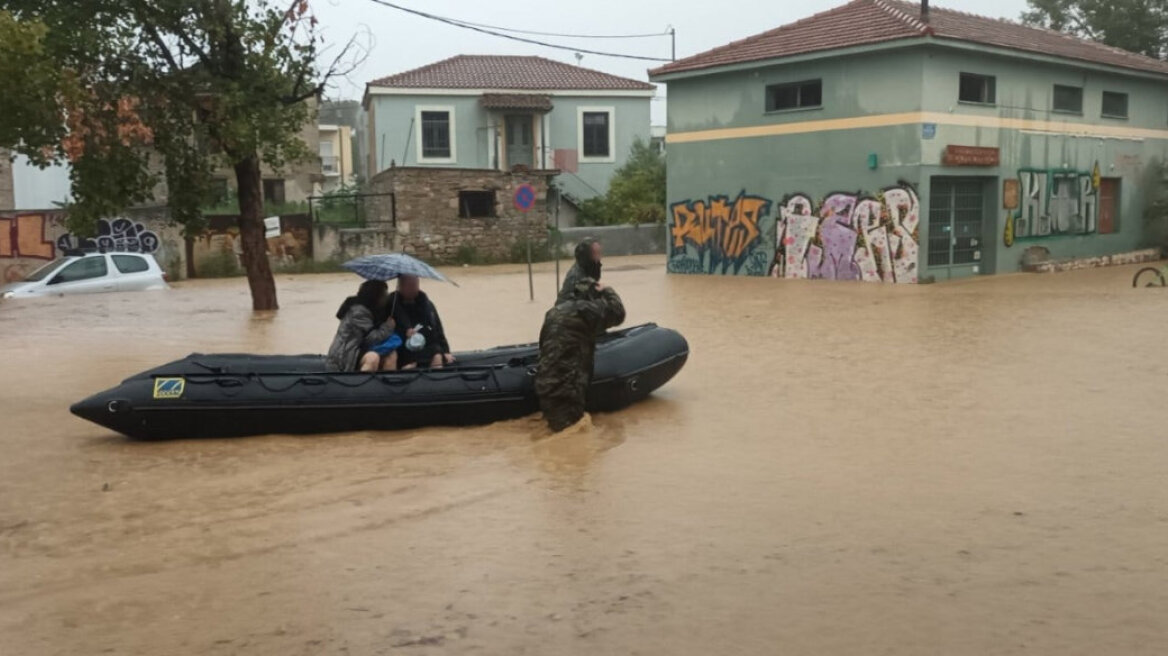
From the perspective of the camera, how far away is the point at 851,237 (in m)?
25.2

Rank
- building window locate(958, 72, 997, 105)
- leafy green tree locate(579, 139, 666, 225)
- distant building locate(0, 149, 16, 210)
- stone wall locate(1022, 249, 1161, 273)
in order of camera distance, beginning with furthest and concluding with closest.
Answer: leafy green tree locate(579, 139, 666, 225)
distant building locate(0, 149, 16, 210)
stone wall locate(1022, 249, 1161, 273)
building window locate(958, 72, 997, 105)

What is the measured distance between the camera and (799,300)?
21266mm

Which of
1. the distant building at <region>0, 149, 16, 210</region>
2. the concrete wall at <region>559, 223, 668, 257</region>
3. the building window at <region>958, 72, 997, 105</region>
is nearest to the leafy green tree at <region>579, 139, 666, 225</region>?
the concrete wall at <region>559, 223, 668, 257</region>

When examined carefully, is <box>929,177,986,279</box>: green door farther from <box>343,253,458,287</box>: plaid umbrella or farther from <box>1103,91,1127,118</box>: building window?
<box>343,253,458,287</box>: plaid umbrella

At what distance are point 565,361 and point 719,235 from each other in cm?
1921

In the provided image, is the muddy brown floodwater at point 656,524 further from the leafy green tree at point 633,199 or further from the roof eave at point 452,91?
the roof eave at point 452,91

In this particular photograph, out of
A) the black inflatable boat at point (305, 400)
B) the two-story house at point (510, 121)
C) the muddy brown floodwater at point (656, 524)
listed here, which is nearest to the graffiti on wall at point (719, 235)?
the muddy brown floodwater at point (656, 524)

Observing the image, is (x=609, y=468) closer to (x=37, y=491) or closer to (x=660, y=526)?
(x=660, y=526)

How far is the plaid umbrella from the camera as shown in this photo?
950 cm

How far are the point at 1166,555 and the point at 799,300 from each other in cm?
1531

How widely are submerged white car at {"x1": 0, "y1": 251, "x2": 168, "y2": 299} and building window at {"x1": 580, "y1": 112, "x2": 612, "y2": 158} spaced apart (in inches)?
997

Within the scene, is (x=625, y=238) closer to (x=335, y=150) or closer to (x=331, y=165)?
(x=331, y=165)

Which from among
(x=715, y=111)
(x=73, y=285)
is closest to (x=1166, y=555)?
(x=73, y=285)

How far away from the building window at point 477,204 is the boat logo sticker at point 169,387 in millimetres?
27450
